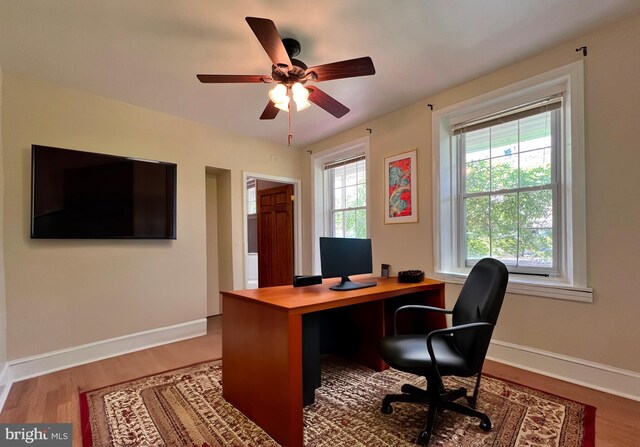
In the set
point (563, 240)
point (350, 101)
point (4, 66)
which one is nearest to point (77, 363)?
point (4, 66)

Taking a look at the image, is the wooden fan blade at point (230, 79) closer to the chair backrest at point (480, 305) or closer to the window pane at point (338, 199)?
the chair backrest at point (480, 305)

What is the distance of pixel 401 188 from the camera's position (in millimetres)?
3590

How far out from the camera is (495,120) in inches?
116

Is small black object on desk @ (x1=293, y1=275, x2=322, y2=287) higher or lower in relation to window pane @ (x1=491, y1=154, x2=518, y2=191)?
lower

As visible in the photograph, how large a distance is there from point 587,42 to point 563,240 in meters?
1.47

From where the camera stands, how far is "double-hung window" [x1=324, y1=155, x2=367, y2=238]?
4.30 m

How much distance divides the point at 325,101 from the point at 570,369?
2.78m

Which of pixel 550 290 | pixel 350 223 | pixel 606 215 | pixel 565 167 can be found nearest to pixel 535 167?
pixel 565 167

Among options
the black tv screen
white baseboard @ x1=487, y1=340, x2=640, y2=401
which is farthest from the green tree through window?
the black tv screen

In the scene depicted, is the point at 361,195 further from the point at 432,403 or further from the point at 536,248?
the point at 432,403

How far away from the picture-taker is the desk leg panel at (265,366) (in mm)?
1661

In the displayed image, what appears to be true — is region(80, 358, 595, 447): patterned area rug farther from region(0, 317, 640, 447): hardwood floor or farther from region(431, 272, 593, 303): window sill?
region(431, 272, 593, 303): window sill

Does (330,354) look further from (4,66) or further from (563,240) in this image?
(4,66)
